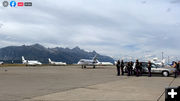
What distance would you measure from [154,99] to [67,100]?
11.4ft

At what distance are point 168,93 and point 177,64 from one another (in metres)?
18.2

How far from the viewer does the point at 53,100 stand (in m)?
7.84

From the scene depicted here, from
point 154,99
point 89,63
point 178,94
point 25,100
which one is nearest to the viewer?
point 178,94

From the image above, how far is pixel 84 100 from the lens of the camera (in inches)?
311

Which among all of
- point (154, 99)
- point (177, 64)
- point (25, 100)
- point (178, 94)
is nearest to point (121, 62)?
point (177, 64)

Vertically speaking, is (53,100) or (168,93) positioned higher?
(168,93)

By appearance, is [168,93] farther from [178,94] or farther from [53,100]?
[53,100]

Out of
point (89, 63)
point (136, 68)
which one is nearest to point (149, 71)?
point (136, 68)

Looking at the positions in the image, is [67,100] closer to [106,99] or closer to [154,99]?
[106,99]

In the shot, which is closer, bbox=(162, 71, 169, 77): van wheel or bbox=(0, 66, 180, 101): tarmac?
bbox=(0, 66, 180, 101): tarmac

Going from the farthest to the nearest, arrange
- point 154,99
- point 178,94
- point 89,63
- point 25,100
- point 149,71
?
point 89,63 → point 149,71 → point 154,99 → point 25,100 → point 178,94

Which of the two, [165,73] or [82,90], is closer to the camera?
[82,90]

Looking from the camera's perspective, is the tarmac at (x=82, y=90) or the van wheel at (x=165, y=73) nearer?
the tarmac at (x=82, y=90)

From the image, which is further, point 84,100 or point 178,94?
point 84,100
